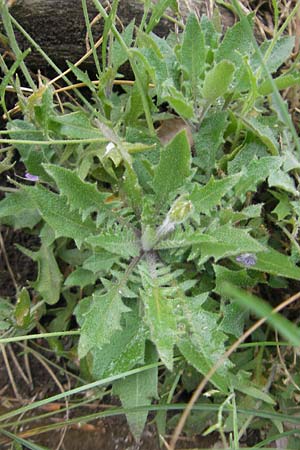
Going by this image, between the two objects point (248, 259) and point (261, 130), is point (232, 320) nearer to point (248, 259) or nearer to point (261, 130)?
point (248, 259)

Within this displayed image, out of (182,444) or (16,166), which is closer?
(182,444)

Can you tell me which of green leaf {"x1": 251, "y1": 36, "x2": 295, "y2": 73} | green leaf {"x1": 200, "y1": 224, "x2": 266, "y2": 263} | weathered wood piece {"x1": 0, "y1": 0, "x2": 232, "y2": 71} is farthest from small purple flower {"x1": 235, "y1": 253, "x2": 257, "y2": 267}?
weathered wood piece {"x1": 0, "y1": 0, "x2": 232, "y2": 71}

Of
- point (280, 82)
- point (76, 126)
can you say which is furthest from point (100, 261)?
point (280, 82)

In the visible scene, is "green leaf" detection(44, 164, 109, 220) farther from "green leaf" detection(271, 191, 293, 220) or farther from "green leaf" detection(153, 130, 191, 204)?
"green leaf" detection(271, 191, 293, 220)

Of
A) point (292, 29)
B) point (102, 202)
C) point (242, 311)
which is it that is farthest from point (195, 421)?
point (292, 29)

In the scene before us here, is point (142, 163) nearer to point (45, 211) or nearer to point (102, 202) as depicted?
point (102, 202)

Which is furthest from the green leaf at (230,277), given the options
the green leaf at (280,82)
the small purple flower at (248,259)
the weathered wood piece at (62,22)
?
the weathered wood piece at (62,22)
